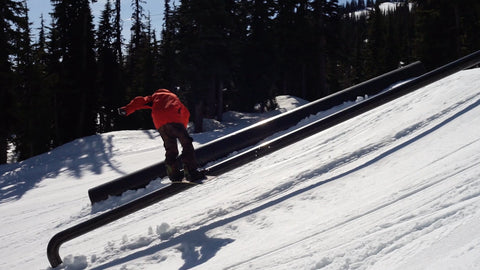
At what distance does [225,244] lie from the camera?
4.49 m

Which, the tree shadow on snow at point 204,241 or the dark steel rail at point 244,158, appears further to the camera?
the dark steel rail at point 244,158

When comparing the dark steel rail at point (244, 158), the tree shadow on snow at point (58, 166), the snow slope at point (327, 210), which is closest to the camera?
the snow slope at point (327, 210)

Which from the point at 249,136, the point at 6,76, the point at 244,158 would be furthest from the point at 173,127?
the point at 6,76

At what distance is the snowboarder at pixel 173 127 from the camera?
560 centimetres

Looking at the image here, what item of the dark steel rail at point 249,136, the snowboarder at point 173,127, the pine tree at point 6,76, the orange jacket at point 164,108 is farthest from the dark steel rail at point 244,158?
the pine tree at point 6,76

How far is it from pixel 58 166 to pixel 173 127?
9.77 metres

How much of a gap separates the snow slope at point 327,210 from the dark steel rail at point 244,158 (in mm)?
289

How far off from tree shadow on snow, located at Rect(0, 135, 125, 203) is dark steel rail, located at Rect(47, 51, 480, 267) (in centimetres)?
590

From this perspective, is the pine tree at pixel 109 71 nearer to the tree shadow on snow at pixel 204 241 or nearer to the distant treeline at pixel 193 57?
the distant treeline at pixel 193 57

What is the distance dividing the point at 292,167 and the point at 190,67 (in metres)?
15.6

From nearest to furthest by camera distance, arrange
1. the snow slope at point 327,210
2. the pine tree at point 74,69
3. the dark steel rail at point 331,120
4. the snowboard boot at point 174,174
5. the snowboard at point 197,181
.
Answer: the snow slope at point 327,210
the snowboard at point 197,181
the snowboard boot at point 174,174
the dark steel rail at point 331,120
the pine tree at point 74,69

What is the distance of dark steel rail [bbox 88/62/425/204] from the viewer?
317 inches

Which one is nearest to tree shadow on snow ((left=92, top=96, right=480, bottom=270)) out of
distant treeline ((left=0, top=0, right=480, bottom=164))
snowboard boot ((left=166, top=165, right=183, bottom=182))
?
snowboard boot ((left=166, top=165, right=183, bottom=182))

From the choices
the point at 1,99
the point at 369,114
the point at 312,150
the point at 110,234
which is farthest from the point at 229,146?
the point at 1,99
